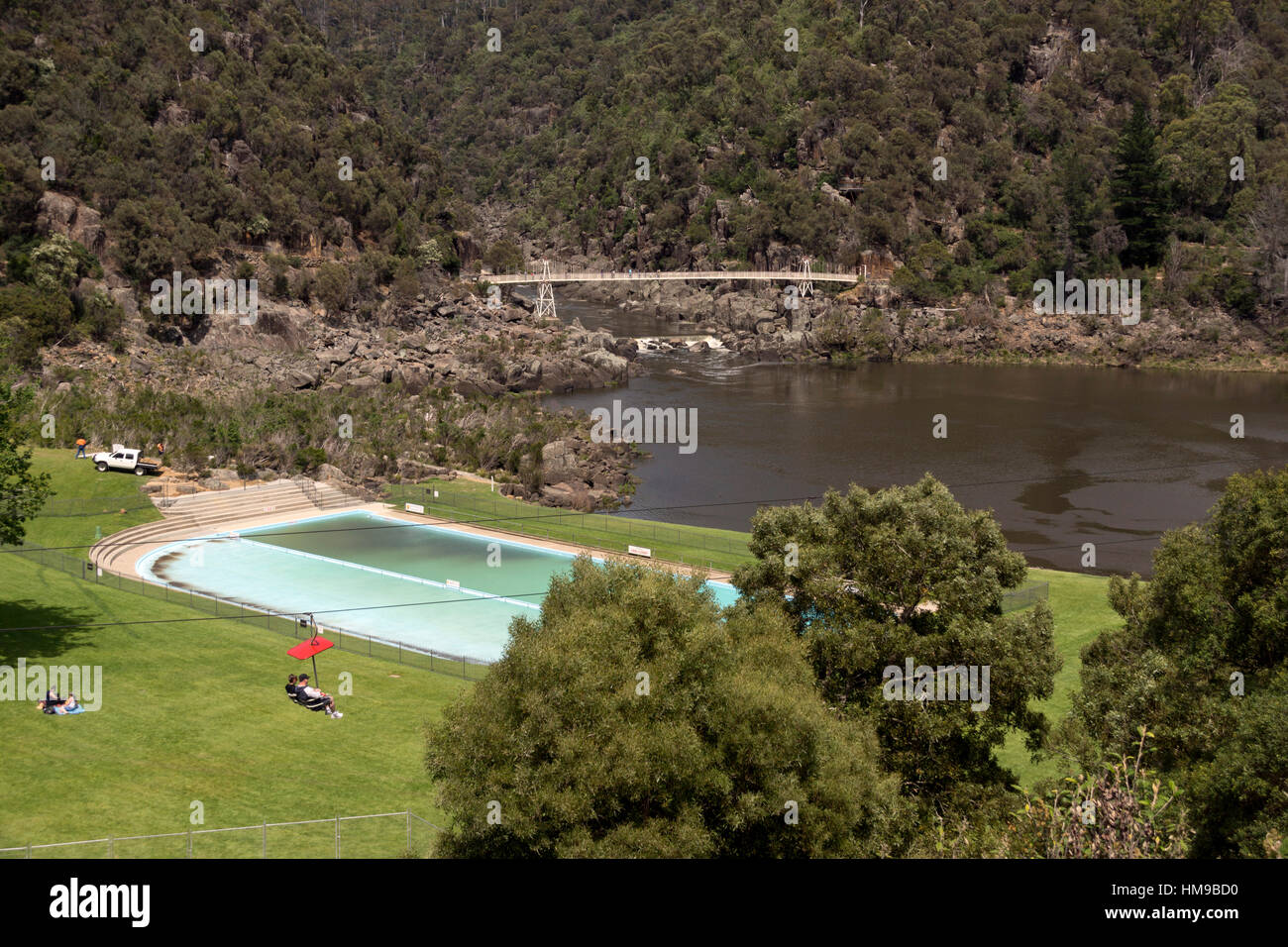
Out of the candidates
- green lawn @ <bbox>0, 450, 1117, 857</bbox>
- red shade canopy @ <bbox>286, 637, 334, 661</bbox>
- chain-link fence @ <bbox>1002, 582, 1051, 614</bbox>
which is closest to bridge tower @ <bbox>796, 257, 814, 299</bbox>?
green lawn @ <bbox>0, 450, 1117, 857</bbox>

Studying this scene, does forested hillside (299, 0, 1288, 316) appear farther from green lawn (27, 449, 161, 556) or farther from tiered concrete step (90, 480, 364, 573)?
green lawn (27, 449, 161, 556)

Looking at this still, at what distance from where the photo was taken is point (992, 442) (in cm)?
7250

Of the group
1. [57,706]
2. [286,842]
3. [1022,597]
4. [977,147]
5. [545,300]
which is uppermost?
[977,147]

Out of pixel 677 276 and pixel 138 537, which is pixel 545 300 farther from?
pixel 138 537

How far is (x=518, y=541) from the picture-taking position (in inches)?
1805

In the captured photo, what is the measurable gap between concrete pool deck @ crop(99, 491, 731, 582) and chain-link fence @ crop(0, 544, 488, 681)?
1.49 m

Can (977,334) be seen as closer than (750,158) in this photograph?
Yes

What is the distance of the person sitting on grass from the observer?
26219mm

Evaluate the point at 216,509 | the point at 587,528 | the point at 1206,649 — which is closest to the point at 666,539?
the point at 587,528

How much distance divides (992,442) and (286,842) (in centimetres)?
6111

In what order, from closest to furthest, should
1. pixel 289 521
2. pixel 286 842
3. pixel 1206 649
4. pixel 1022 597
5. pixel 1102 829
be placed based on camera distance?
pixel 1102 829, pixel 286 842, pixel 1206 649, pixel 1022 597, pixel 289 521

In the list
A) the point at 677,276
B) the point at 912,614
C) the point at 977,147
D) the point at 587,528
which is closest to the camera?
the point at 912,614

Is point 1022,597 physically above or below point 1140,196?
below
